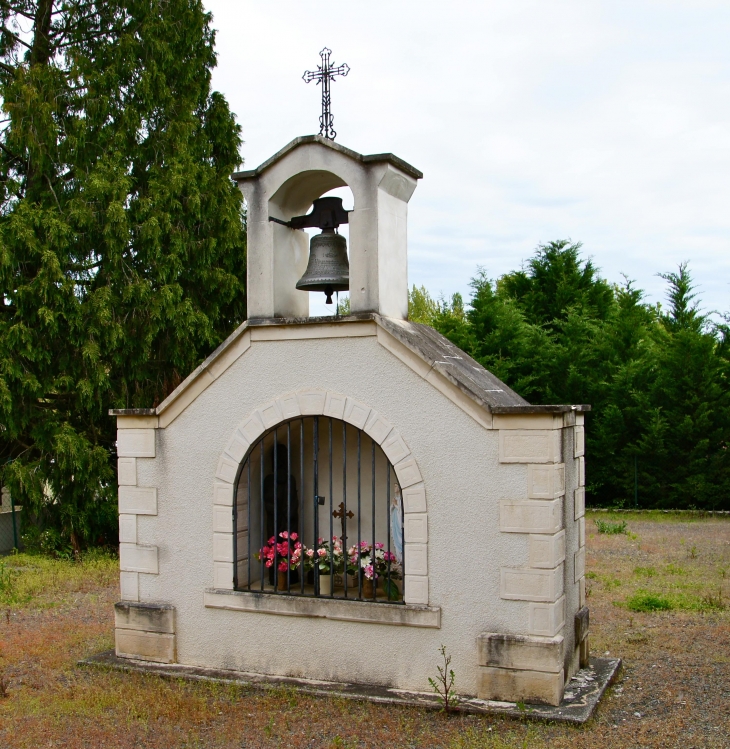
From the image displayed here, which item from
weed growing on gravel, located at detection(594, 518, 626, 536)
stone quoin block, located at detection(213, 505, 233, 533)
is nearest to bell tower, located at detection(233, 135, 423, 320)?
stone quoin block, located at detection(213, 505, 233, 533)

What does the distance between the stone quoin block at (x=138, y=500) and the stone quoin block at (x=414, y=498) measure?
204cm

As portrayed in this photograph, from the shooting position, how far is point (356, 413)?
20.0ft

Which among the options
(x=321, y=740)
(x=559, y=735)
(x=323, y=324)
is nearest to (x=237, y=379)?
(x=323, y=324)

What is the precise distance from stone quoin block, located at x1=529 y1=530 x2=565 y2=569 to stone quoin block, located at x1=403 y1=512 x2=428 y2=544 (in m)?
0.73

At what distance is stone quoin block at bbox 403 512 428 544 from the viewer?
5.84 metres

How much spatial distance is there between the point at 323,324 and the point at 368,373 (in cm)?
49

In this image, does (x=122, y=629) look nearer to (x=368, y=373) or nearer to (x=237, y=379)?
(x=237, y=379)

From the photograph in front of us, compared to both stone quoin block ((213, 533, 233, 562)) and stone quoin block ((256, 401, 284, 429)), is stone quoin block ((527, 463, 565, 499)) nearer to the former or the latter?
stone quoin block ((256, 401, 284, 429))

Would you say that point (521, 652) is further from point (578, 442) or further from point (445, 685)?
point (578, 442)

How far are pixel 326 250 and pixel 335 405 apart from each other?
1.25 metres

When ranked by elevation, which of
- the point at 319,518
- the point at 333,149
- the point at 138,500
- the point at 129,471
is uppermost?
the point at 333,149

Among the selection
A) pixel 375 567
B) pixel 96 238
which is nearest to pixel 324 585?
pixel 375 567

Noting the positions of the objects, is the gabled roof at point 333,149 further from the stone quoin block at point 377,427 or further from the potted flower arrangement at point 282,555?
the potted flower arrangement at point 282,555

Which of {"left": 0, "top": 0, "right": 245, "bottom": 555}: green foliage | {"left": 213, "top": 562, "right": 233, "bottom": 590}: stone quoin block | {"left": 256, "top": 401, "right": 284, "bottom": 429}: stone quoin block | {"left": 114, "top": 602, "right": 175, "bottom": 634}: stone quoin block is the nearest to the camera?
{"left": 256, "top": 401, "right": 284, "bottom": 429}: stone quoin block
